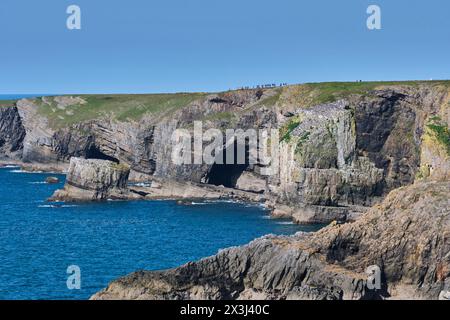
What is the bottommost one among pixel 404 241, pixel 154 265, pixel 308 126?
pixel 154 265

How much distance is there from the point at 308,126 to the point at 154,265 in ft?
170

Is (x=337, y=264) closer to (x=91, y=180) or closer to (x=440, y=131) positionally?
(x=440, y=131)

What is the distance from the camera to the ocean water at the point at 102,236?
88.2m

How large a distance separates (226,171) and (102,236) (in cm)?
5294

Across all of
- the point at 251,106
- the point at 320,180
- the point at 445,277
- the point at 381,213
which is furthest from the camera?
the point at 251,106

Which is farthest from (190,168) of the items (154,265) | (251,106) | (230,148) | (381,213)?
(381,213)

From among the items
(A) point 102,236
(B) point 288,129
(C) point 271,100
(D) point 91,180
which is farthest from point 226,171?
(A) point 102,236

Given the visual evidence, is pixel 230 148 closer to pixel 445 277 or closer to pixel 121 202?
pixel 121 202

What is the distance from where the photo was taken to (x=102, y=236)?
115625 mm

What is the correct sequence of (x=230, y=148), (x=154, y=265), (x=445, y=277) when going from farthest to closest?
(x=230, y=148)
(x=154, y=265)
(x=445, y=277)

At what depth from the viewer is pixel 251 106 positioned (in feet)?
579

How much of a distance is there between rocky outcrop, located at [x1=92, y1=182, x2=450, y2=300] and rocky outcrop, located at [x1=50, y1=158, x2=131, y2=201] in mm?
85222

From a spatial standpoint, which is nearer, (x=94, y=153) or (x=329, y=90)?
(x=329, y=90)

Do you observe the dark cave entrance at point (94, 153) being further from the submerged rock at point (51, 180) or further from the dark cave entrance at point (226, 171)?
the dark cave entrance at point (226, 171)
